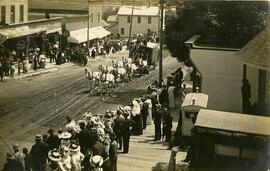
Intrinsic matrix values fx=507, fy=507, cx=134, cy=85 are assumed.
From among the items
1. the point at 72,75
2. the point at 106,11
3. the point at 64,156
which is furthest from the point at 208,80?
the point at 106,11

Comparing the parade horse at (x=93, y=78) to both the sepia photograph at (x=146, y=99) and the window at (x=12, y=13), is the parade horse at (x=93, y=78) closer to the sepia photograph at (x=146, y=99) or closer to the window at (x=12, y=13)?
the sepia photograph at (x=146, y=99)

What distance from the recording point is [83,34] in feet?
128

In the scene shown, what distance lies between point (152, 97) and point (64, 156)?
22.7ft

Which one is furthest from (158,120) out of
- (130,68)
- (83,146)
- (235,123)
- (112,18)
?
(112,18)

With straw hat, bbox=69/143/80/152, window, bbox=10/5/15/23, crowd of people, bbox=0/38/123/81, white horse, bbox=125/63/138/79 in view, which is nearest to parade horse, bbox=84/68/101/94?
white horse, bbox=125/63/138/79

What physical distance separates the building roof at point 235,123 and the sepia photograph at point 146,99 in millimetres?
24

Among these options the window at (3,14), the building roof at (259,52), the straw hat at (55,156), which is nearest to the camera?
the straw hat at (55,156)

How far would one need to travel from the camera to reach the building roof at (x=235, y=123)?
10.3 m

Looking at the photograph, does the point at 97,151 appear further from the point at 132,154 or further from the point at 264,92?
the point at 264,92

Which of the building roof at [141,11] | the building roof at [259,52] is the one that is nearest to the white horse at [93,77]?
the building roof at [259,52]

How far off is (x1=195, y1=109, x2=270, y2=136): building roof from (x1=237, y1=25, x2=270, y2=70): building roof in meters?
2.70

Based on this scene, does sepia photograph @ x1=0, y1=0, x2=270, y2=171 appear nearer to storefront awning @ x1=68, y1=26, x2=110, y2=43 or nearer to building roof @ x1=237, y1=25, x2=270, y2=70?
building roof @ x1=237, y1=25, x2=270, y2=70

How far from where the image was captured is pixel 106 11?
213ft

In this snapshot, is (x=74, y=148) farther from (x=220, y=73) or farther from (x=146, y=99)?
(x=220, y=73)
